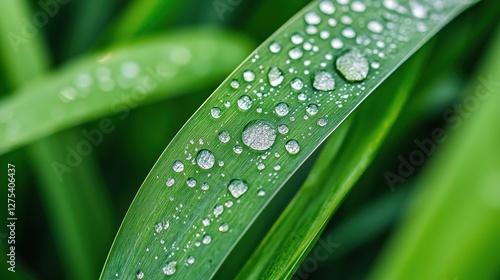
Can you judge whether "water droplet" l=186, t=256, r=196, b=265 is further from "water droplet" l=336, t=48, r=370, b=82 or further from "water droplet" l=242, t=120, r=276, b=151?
"water droplet" l=336, t=48, r=370, b=82

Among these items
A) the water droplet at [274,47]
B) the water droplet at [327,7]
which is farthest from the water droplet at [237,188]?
the water droplet at [327,7]

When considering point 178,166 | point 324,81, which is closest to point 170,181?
point 178,166

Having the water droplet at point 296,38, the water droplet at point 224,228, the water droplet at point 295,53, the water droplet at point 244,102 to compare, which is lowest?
the water droplet at point 224,228

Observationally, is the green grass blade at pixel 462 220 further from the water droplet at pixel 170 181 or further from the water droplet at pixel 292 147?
the water droplet at pixel 170 181

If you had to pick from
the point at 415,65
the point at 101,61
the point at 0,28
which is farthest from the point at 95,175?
the point at 415,65

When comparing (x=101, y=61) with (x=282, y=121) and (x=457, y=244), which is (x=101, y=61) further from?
(x=457, y=244)

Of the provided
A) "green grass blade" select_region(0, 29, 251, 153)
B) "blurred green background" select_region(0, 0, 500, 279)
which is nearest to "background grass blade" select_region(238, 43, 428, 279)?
"blurred green background" select_region(0, 0, 500, 279)
